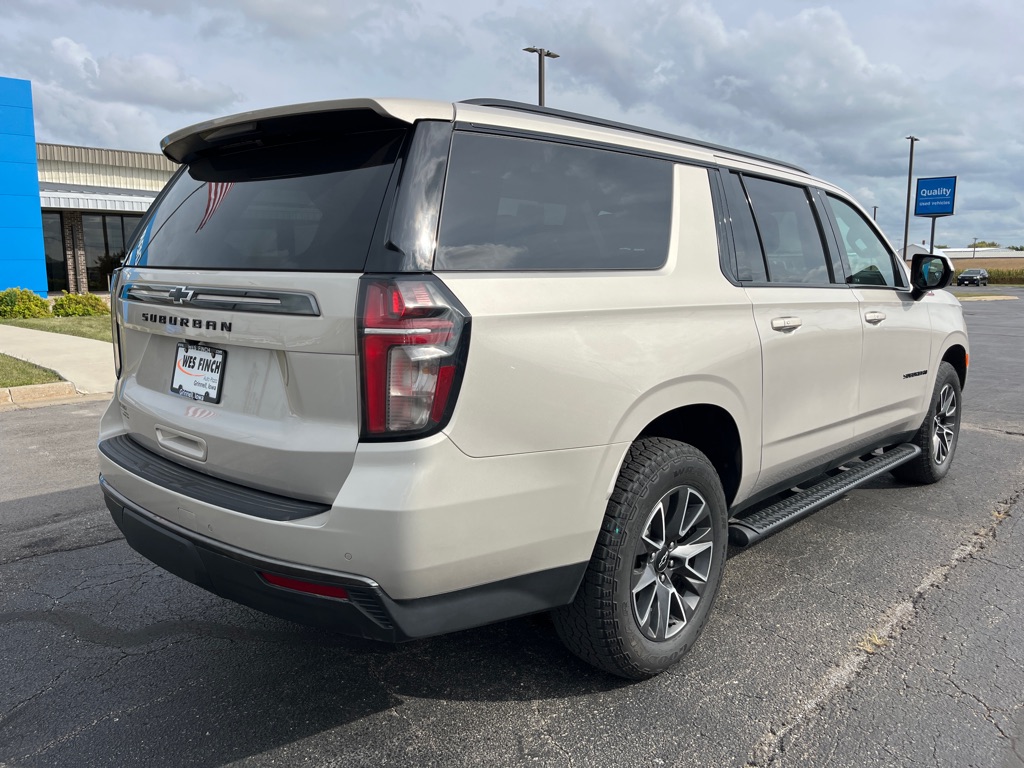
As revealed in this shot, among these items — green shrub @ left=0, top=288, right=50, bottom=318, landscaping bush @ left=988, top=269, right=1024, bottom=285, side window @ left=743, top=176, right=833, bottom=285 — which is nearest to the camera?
side window @ left=743, top=176, right=833, bottom=285

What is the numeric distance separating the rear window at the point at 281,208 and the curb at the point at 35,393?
6608mm

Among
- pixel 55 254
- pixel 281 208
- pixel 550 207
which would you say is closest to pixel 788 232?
pixel 550 207

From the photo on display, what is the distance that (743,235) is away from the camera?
10.8ft

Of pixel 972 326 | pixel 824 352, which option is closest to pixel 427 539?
pixel 824 352

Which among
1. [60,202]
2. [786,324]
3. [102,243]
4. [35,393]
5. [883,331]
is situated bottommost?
[35,393]

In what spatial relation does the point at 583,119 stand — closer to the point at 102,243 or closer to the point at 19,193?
the point at 19,193

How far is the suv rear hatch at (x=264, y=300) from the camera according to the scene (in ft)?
7.05

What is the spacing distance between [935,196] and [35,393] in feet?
170

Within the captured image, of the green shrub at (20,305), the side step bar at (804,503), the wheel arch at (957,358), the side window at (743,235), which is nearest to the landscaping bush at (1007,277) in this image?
the green shrub at (20,305)

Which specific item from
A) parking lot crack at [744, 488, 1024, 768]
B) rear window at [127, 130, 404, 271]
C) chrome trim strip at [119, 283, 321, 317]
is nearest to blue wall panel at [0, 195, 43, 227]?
rear window at [127, 130, 404, 271]

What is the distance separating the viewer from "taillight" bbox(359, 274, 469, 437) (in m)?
2.06

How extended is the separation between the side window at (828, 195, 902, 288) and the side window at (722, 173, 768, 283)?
96 centimetres

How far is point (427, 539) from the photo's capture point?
207 cm

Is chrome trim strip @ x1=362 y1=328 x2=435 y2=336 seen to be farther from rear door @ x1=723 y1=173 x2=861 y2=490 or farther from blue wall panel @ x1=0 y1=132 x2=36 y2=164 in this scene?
blue wall panel @ x1=0 y1=132 x2=36 y2=164
